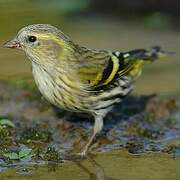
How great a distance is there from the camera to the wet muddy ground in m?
6.12

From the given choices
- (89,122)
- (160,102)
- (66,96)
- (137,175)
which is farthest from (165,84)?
(137,175)

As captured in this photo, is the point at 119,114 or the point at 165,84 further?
the point at 165,84

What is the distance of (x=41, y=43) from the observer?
6.52 m

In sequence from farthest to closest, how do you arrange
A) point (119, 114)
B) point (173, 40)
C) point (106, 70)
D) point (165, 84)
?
point (173, 40), point (165, 84), point (119, 114), point (106, 70)

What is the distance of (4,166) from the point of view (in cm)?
586

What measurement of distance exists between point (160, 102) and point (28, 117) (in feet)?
4.49

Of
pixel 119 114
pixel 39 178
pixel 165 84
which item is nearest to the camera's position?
pixel 39 178

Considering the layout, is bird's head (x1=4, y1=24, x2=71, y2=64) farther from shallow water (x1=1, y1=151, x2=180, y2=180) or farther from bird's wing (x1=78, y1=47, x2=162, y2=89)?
shallow water (x1=1, y1=151, x2=180, y2=180)

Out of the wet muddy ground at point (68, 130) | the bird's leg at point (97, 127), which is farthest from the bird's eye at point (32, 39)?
the bird's leg at point (97, 127)

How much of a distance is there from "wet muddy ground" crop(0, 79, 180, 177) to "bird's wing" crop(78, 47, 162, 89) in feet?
1.52

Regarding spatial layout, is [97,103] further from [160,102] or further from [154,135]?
[160,102]

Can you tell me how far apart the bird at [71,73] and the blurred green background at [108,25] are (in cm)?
153

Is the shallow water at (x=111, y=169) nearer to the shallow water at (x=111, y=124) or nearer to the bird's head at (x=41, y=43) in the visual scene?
the shallow water at (x=111, y=124)

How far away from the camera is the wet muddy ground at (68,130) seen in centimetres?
612
